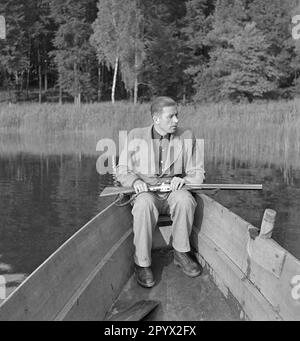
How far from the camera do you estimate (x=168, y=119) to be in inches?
136

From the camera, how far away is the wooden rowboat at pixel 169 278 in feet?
7.27

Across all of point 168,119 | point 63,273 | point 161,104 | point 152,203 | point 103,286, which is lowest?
point 103,286

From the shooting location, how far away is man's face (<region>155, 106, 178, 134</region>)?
3.43 m

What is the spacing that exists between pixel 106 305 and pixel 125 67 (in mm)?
24266

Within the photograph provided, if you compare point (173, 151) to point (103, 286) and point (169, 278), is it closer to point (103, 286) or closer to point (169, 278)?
point (169, 278)

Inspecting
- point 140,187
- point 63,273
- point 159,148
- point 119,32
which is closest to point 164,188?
point 140,187

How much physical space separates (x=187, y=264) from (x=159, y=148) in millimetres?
843

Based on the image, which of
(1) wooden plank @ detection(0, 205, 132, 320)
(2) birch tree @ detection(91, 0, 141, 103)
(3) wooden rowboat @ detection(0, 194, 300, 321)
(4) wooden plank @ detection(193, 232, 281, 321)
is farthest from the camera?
(2) birch tree @ detection(91, 0, 141, 103)

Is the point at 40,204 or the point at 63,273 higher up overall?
the point at 63,273

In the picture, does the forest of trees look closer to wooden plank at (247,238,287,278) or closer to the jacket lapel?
the jacket lapel

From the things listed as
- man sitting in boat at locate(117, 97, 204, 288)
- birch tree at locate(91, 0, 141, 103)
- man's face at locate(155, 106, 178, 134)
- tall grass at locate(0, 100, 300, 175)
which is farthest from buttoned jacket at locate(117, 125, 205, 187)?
birch tree at locate(91, 0, 141, 103)

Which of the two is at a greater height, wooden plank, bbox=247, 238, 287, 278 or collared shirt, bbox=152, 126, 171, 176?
collared shirt, bbox=152, 126, 171, 176

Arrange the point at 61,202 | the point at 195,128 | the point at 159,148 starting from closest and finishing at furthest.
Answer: the point at 159,148 < the point at 61,202 < the point at 195,128
